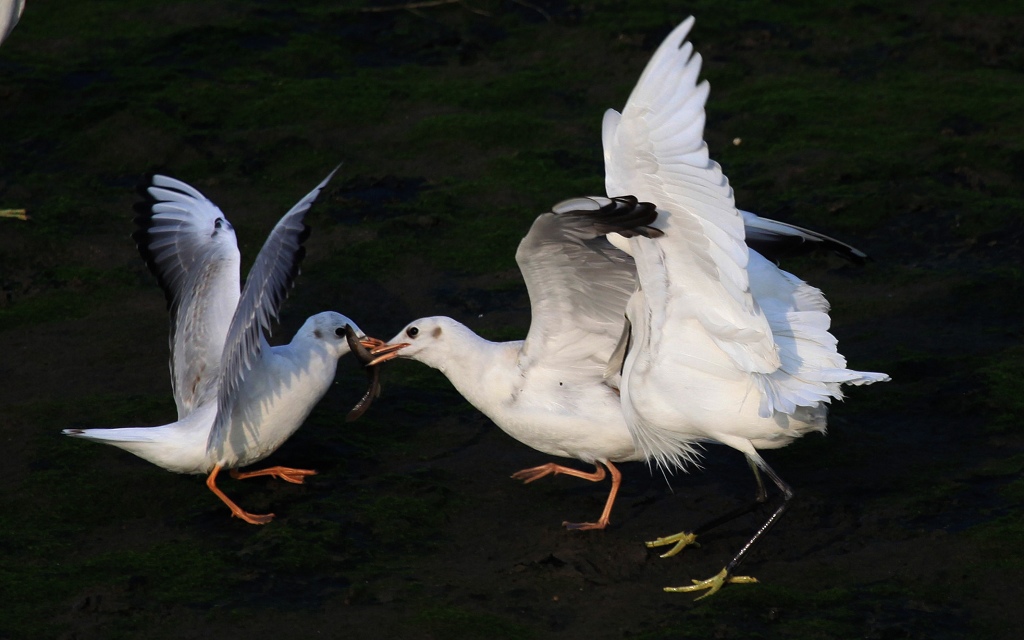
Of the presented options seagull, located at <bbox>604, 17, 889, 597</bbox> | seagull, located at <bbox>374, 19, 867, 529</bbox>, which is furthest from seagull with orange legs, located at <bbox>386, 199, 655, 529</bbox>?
seagull, located at <bbox>604, 17, 889, 597</bbox>

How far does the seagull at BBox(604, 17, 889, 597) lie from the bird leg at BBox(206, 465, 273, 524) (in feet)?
6.92

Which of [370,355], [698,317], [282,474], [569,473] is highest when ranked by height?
[698,317]

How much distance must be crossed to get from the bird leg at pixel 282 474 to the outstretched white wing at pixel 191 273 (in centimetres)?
48

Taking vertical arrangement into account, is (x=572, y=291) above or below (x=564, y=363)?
above

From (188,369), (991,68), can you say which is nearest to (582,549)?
(188,369)

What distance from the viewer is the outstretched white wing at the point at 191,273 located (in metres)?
7.50

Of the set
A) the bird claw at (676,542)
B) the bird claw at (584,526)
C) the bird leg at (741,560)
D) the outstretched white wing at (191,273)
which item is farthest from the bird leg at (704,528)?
the outstretched white wing at (191,273)

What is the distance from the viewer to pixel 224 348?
6730mm

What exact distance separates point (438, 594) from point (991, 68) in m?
9.00

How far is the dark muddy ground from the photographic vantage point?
618 cm

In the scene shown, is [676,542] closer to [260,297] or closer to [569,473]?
[569,473]

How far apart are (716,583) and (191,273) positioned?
3.90 meters

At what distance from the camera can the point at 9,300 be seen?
31.0 ft

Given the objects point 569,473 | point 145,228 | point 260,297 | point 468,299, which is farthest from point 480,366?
point 145,228
